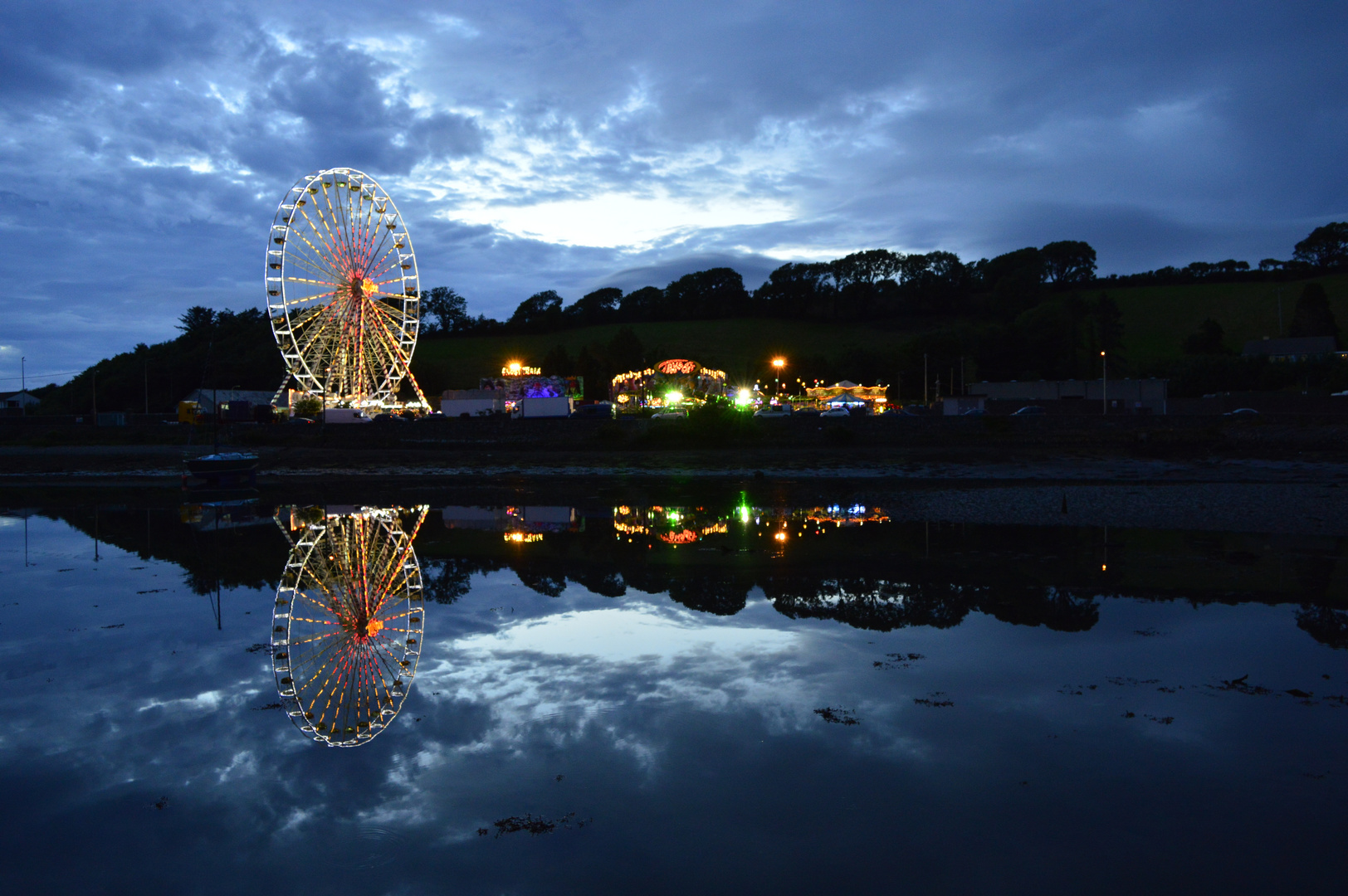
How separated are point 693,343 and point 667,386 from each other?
5600cm

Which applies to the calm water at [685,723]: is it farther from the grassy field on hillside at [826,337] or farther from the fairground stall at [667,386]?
the grassy field on hillside at [826,337]

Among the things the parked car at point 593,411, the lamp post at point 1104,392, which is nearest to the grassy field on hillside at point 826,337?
the lamp post at point 1104,392

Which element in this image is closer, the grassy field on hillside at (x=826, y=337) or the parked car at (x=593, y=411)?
the parked car at (x=593, y=411)

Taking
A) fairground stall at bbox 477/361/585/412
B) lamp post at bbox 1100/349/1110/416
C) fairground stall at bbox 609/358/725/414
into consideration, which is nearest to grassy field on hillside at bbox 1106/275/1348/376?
lamp post at bbox 1100/349/1110/416

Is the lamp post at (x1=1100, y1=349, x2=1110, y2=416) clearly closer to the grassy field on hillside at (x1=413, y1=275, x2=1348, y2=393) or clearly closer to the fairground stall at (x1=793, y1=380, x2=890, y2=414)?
the grassy field on hillside at (x1=413, y1=275, x2=1348, y2=393)

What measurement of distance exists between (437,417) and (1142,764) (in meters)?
52.0

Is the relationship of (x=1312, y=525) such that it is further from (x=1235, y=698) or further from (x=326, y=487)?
(x=326, y=487)

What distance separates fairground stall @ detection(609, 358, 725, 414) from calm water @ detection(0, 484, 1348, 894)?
41.2 m

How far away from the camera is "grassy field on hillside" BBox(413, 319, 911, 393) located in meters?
103

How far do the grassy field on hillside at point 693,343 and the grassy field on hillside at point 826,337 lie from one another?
0.12 m

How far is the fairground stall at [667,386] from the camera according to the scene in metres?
57.5

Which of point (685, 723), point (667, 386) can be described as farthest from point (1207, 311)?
point (685, 723)

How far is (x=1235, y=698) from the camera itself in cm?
812

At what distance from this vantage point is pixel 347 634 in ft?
35.4
